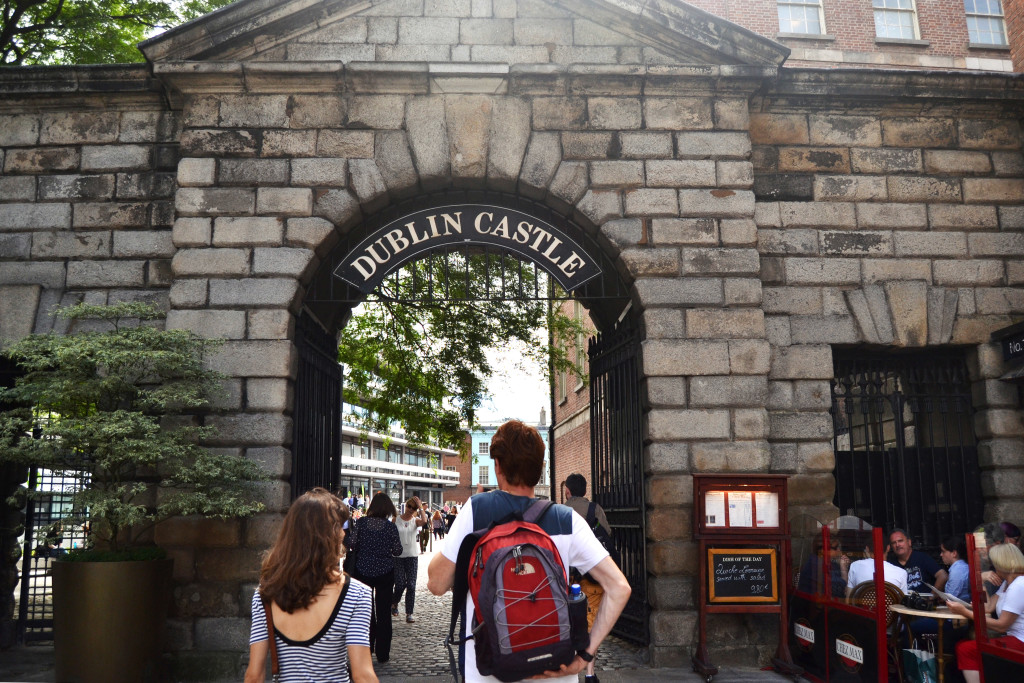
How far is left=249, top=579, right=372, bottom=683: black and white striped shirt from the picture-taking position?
9.93 ft

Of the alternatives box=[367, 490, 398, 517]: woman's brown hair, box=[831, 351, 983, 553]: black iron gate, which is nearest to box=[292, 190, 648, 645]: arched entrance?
box=[367, 490, 398, 517]: woman's brown hair

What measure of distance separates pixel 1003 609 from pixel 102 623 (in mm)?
6399

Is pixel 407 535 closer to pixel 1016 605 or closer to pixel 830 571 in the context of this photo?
pixel 830 571

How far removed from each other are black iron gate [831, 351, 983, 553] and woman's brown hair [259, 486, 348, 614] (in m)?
7.03

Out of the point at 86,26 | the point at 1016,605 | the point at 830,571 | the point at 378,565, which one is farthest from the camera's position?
the point at 86,26

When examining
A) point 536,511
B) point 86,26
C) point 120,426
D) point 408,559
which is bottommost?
point 408,559

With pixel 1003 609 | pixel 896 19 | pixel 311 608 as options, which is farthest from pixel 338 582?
pixel 896 19

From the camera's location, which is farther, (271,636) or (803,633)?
(803,633)

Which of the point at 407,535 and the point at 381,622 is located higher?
the point at 407,535

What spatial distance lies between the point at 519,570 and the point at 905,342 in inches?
282

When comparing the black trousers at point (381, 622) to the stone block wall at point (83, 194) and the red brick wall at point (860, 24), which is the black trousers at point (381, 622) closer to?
the stone block wall at point (83, 194)

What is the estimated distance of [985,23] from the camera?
14273 millimetres

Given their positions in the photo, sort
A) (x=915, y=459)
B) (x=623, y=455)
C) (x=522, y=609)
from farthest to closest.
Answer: (x=623, y=455)
(x=915, y=459)
(x=522, y=609)

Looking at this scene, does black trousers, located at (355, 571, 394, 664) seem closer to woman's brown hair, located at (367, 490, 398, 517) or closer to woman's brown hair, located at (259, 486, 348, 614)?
woman's brown hair, located at (367, 490, 398, 517)
